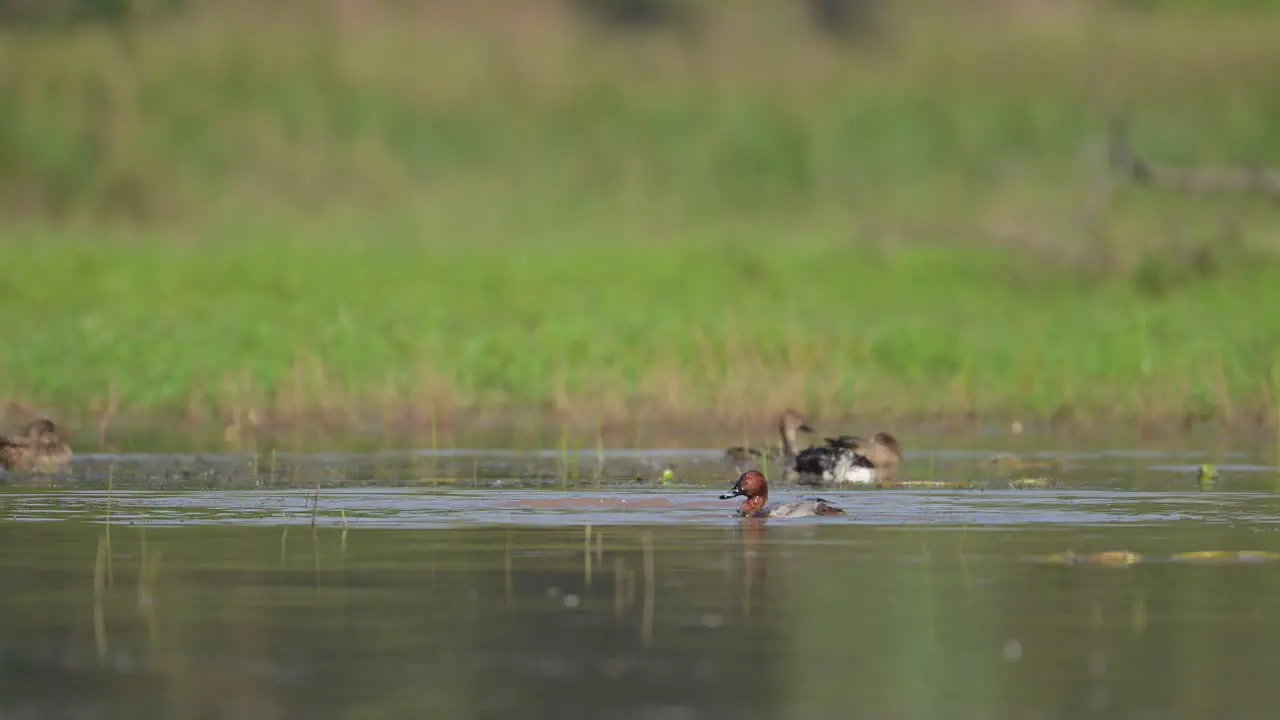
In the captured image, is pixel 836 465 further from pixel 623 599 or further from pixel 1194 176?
pixel 1194 176

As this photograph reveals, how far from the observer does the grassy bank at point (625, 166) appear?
3884 cm

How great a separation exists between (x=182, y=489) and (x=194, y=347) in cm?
1005

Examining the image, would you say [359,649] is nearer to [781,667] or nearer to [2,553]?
[781,667]

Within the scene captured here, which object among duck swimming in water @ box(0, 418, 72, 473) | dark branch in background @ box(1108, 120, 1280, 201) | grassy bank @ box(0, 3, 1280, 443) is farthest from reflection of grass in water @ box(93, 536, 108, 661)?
dark branch in background @ box(1108, 120, 1280, 201)

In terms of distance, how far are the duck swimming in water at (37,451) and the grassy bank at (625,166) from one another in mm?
14162

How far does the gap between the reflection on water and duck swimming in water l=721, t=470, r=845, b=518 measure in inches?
8.2

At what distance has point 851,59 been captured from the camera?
5444 centimetres

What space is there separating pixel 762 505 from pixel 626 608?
3.72m

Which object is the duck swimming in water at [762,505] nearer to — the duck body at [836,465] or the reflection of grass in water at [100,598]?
the duck body at [836,465]

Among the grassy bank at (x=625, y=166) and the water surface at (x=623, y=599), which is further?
the grassy bank at (x=625, y=166)

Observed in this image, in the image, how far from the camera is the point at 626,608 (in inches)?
514

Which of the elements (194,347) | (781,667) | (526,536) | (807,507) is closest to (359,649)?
(781,667)

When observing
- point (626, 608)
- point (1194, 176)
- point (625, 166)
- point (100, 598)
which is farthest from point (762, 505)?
point (625, 166)

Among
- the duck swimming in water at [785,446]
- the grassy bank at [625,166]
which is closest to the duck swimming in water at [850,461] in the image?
the duck swimming in water at [785,446]
